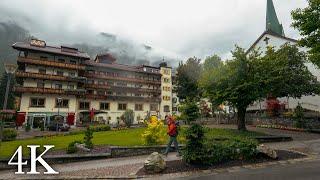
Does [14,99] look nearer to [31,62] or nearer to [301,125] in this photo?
[31,62]

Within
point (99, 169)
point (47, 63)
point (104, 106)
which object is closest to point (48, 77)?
point (47, 63)

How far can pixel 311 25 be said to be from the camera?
73.9ft

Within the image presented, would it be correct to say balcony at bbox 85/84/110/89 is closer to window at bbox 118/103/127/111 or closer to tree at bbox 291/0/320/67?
window at bbox 118/103/127/111

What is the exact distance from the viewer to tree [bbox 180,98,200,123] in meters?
14.5

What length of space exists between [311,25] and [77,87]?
51.5 meters

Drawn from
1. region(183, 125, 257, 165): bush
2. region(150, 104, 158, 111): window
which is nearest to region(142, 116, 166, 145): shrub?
region(183, 125, 257, 165): bush

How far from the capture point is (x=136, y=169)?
13.8 m

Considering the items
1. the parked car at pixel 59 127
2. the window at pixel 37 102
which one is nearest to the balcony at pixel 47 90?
the window at pixel 37 102

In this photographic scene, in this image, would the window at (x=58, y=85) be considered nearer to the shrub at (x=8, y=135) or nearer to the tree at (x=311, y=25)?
the shrub at (x=8, y=135)

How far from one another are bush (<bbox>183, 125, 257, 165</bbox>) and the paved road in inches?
62.2

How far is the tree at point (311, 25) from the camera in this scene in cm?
2225

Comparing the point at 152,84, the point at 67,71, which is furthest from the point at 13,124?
the point at 152,84

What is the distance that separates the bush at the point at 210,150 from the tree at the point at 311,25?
36.7 feet

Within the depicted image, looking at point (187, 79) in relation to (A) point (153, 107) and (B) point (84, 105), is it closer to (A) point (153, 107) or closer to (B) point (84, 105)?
(A) point (153, 107)
